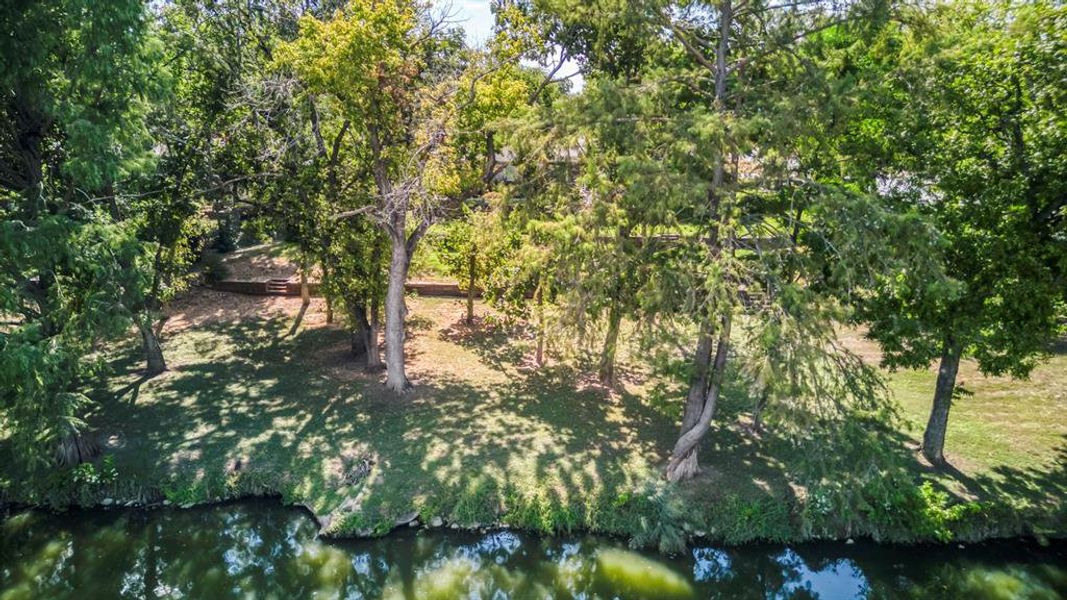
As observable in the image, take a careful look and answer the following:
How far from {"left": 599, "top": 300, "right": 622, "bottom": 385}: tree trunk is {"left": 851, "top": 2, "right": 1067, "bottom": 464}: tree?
4.81 m

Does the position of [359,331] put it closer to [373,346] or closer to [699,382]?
[373,346]

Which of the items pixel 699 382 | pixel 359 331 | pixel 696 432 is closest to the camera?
pixel 696 432

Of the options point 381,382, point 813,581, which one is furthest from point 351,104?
point 813,581

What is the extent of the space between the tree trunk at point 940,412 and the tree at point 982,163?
79cm

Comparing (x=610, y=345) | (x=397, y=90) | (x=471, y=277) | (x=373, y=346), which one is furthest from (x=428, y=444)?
(x=397, y=90)

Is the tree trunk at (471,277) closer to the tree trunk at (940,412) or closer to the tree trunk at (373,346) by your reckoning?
the tree trunk at (373,346)

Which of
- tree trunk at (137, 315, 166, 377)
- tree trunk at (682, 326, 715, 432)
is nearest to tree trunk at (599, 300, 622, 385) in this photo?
tree trunk at (682, 326, 715, 432)

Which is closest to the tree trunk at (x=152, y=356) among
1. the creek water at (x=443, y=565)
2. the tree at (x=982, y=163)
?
the creek water at (x=443, y=565)

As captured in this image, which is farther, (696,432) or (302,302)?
(302,302)

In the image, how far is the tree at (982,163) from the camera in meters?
9.41

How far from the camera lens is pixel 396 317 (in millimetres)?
14883

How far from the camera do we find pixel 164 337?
1914 centimetres

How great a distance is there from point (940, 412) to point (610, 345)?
714 centimetres

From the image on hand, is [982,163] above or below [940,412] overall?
above
